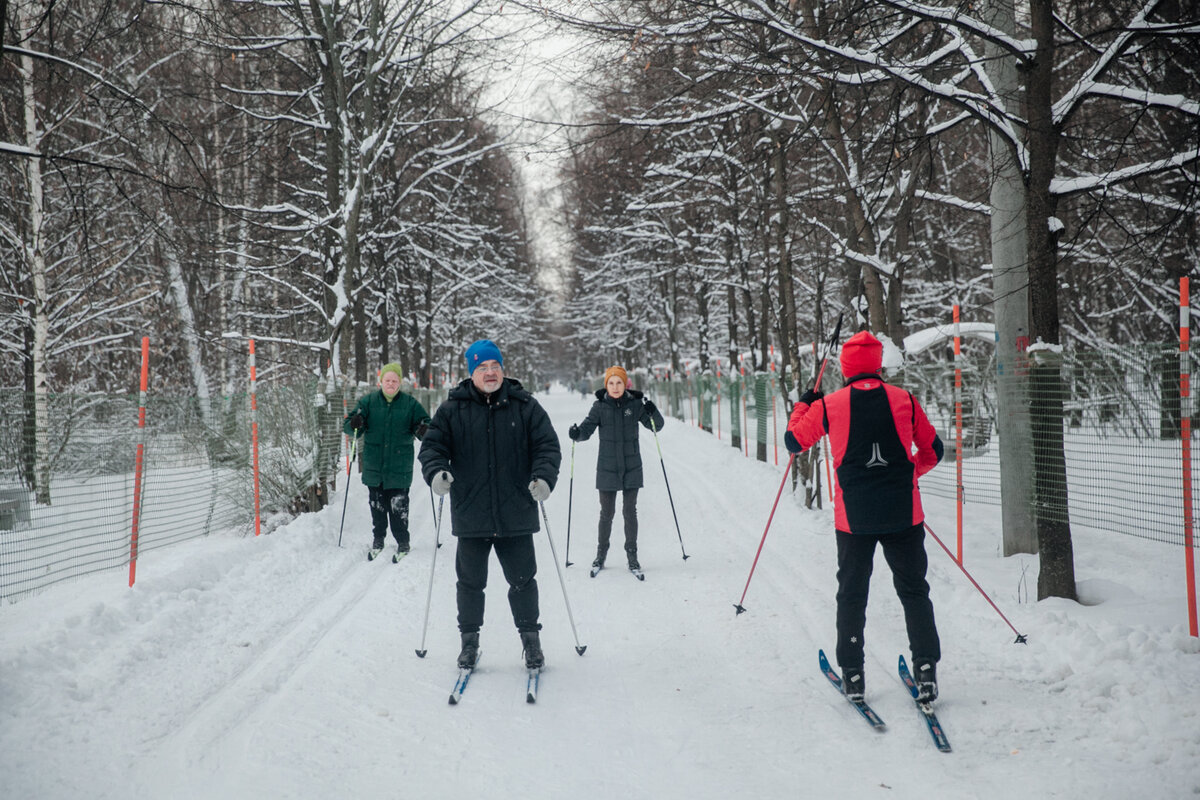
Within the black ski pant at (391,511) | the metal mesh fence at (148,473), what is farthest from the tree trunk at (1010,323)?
the metal mesh fence at (148,473)

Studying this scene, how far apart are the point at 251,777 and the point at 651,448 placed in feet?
51.5

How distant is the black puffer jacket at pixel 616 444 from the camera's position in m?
7.30

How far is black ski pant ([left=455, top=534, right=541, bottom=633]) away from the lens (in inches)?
177

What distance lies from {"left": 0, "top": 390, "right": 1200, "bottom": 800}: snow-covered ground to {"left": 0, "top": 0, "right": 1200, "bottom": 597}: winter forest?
1.06 meters

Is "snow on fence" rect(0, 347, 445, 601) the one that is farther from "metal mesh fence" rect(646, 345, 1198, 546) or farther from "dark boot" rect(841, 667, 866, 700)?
"metal mesh fence" rect(646, 345, 1198, 546)

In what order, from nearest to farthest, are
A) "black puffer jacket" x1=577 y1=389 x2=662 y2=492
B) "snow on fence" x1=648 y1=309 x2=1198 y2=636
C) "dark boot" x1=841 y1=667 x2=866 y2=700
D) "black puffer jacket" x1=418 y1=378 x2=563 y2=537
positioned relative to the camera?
"dark boot" x1=841 y1=667 x2=866 y2=700 < "black puffer jacket" x1=418 y1=378 x2=563 y2=537 < "snow on fence" x1=648 y1=309 x2=1198 y2=636 < "black puffer jacket" x1=577 y1=389 x2=662 y2=492

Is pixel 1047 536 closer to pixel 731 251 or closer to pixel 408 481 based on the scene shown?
pixel 408 481

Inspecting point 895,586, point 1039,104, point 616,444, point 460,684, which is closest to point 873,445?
point 895,586

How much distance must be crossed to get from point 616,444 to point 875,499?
3724 mm

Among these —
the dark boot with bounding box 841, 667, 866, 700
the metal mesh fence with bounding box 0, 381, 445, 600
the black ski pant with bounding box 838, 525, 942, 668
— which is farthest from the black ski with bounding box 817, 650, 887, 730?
the metal mesh fence with bounding box 0, 381, 445, 600

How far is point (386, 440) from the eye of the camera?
7828 millimetres

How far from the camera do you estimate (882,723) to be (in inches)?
145

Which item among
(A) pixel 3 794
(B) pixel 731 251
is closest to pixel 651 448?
(B) pixel 731 251

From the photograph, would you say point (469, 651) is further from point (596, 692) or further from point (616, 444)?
point (616, 444)
